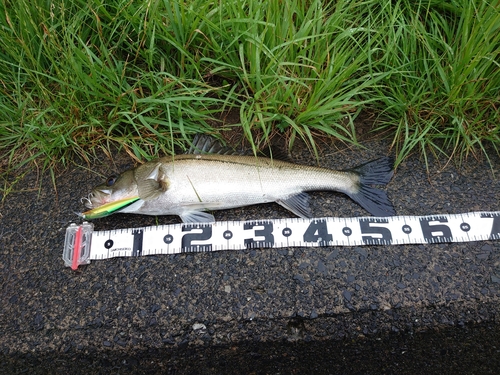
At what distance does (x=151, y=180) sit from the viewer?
2.78 metres

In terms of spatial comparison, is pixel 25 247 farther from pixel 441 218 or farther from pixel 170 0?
pixel 441 218

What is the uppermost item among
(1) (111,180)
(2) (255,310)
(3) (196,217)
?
(1) (111,180)

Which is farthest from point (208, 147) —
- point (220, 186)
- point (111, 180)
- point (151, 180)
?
point (111, 180)

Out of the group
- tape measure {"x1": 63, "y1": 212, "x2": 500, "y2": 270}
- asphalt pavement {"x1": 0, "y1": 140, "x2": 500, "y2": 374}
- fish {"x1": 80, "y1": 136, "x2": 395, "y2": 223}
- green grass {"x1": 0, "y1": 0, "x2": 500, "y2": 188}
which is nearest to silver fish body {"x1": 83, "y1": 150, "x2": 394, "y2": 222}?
fish {"x1": 80, "y1": 136, "x2": 395, "y2": 223}

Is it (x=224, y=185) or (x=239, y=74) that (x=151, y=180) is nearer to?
(x=224, y=185)

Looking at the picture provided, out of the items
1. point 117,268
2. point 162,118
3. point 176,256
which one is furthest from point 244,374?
point 162,118

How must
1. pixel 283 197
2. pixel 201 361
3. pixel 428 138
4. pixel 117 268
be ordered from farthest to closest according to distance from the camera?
pixel 428 138 < pixel 283 197 < pixel 117 268 < pixel 201 361

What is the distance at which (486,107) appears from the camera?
303cm

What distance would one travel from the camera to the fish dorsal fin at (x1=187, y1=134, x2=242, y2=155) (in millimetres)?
3016

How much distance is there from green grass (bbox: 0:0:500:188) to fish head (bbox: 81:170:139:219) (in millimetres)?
287

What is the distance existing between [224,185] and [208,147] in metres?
0.41

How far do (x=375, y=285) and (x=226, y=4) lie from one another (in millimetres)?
2348

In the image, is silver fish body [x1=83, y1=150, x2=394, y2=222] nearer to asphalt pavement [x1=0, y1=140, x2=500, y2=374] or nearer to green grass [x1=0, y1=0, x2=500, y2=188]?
green grass [x1=0, y1=0, x2=500, y2=188]

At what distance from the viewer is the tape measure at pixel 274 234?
108 inches
